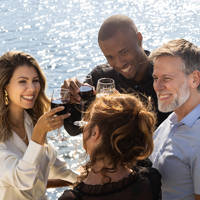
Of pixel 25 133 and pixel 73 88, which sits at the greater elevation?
pixel 73 88

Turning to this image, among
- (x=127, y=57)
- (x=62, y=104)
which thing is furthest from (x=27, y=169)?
(x=127, y=57)

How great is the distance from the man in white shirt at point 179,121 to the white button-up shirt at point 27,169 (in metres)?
0.80

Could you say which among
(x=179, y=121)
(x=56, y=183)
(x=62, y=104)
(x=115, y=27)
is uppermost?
(x=115, y=27)

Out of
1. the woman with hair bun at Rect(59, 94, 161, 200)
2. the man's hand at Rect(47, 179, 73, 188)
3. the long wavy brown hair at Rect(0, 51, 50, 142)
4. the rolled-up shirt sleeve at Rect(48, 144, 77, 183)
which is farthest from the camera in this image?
the rolled-up shirt sleeve at Rect(48, 144, 77, 183)

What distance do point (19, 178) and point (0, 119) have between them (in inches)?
20.4

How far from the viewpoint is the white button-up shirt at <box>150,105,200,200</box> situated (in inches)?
80.4

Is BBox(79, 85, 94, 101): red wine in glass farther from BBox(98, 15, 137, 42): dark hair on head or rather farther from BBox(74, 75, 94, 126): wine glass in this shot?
BBox(98, 15, 137, 42): dark hair on head

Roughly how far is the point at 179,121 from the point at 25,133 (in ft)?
4.22

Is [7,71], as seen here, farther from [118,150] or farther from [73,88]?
[118,150]

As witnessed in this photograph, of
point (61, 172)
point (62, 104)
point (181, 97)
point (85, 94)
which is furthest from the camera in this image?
point (61, 172)

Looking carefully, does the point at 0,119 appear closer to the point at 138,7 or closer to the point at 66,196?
the point at 66,196

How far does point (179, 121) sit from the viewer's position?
2.25m

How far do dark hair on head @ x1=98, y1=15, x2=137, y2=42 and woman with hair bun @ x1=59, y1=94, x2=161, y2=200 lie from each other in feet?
5.16

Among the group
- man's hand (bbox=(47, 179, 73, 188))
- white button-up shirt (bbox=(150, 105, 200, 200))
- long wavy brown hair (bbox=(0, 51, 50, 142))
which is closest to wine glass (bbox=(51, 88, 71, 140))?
long wavy brown hair (bbox=(0, 51, 50, 142))
